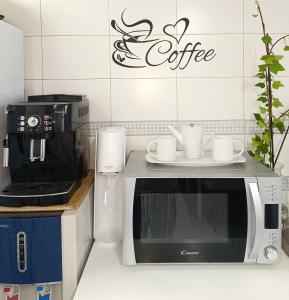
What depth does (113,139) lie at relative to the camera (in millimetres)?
1512

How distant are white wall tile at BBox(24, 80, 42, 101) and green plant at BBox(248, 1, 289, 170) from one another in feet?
3.41

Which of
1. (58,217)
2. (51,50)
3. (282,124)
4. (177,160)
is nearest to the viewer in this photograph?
(58,217)

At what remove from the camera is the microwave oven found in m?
1.26

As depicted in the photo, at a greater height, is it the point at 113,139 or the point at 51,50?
the point at 51,50

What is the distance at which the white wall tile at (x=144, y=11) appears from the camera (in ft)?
5.82

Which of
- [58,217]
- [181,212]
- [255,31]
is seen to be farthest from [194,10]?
[58,217]

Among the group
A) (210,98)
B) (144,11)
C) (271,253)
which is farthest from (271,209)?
(144,11)

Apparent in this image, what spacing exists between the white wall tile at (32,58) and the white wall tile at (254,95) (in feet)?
3.33

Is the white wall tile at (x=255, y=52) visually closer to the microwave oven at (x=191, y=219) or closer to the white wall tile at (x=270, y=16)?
the white wall tile at (x=270, y=16)

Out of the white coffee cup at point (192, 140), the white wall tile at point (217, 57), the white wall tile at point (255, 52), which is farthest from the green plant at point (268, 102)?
the white coffee cup at point (192, 140)

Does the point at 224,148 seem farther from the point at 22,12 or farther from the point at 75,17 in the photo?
the point at 22,12

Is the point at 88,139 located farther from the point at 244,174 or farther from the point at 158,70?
the point at 244,174

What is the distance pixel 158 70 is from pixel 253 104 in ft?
1.63

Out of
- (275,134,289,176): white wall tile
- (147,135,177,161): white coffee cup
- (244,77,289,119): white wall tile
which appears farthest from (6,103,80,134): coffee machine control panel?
(275,134,289,176): white wall tile
